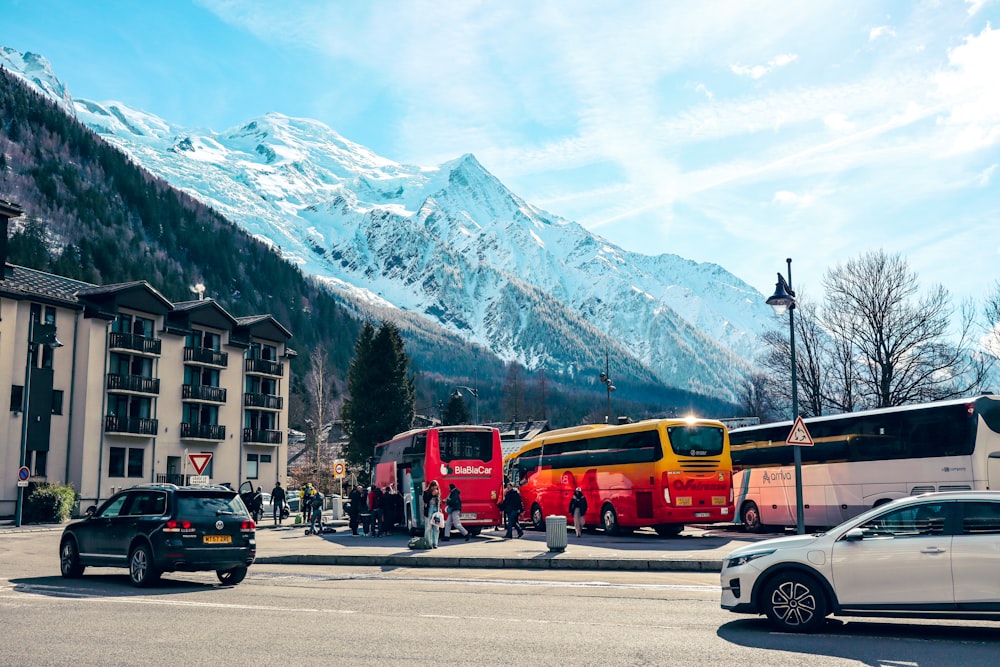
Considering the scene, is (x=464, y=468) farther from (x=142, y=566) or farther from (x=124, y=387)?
(x=124, y=387)

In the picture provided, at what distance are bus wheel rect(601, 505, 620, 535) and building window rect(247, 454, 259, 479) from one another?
1770 inches

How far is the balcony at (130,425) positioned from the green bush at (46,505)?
9615mm

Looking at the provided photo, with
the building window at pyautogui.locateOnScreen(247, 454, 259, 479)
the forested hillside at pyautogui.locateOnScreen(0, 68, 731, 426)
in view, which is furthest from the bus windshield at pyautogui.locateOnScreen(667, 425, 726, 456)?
the forested hillside at pyautogui.locateOnScreen(0, 68, 731, 426)

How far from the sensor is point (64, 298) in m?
51.3

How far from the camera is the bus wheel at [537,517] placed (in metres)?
34.2

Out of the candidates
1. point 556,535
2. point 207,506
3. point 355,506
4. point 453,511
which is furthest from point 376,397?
point 207,506

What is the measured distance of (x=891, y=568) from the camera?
32.8ft

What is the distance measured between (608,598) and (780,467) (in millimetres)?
17495

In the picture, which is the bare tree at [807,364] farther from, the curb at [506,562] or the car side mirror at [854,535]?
the car side mirror at [854,535]

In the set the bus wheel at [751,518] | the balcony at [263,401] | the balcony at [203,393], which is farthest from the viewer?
the balcony at [263,401]

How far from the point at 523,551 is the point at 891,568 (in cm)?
1416

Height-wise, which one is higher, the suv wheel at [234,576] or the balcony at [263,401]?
the balcony at [263,401]

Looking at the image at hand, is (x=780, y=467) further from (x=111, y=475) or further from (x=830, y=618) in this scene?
(x=111, y=475)

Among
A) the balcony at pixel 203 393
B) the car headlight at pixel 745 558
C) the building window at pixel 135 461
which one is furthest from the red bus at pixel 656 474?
the balcony at pixel 203 393
